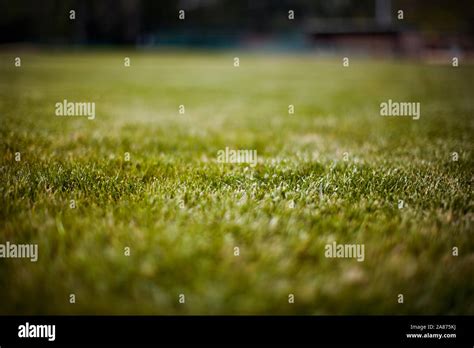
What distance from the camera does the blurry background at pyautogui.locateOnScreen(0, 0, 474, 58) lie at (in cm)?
3719

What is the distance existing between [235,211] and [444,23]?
135 feet

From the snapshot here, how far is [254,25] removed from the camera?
2325 inches

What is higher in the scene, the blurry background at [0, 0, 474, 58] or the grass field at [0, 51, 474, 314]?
the blurry background at [0, 0, 474, 58]

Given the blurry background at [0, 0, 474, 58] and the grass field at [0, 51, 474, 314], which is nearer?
the grass field at [0, 51, 474, 314]

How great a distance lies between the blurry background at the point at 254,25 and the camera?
3719cm

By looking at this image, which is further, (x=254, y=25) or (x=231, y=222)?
(x=254, y=25)

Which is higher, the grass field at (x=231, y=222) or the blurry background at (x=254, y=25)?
the blurry background at (x=254, y=25)

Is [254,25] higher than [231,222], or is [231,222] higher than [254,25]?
[254,25]

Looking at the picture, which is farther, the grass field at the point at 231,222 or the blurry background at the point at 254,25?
the blurry background at the point at 254,25
